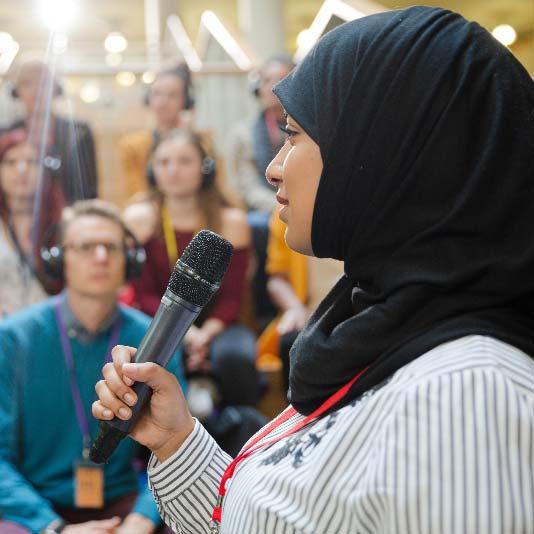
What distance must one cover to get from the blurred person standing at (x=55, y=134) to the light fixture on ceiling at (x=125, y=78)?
2.52 feet

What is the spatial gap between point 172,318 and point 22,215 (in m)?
1.95

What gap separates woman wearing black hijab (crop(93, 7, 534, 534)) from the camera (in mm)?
646

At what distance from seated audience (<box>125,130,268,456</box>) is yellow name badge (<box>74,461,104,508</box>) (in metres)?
0.60

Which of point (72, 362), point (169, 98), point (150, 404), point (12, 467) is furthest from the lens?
point (169, 98)

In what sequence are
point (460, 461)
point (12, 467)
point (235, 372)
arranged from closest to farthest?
point (460, 461) → point (12, 467) → point (235, 372)

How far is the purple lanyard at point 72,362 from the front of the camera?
1.93 metres

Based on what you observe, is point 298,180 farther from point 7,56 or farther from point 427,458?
point 7,56

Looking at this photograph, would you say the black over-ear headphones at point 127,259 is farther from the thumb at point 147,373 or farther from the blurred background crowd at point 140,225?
the thumb at point 147,373

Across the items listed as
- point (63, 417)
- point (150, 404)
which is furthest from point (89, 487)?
point (150, 404)

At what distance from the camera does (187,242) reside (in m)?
2.56

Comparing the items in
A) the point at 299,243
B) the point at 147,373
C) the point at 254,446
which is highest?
the point at 299,243

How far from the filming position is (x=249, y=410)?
2223 mm

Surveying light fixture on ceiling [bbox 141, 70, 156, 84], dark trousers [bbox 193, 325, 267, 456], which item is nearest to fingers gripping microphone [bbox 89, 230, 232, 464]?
dark trousers [bbox 193, 325, 267, 456]

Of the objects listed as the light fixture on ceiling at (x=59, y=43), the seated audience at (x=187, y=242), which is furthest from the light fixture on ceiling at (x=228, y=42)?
the seated audience at (x=187, y=242)
